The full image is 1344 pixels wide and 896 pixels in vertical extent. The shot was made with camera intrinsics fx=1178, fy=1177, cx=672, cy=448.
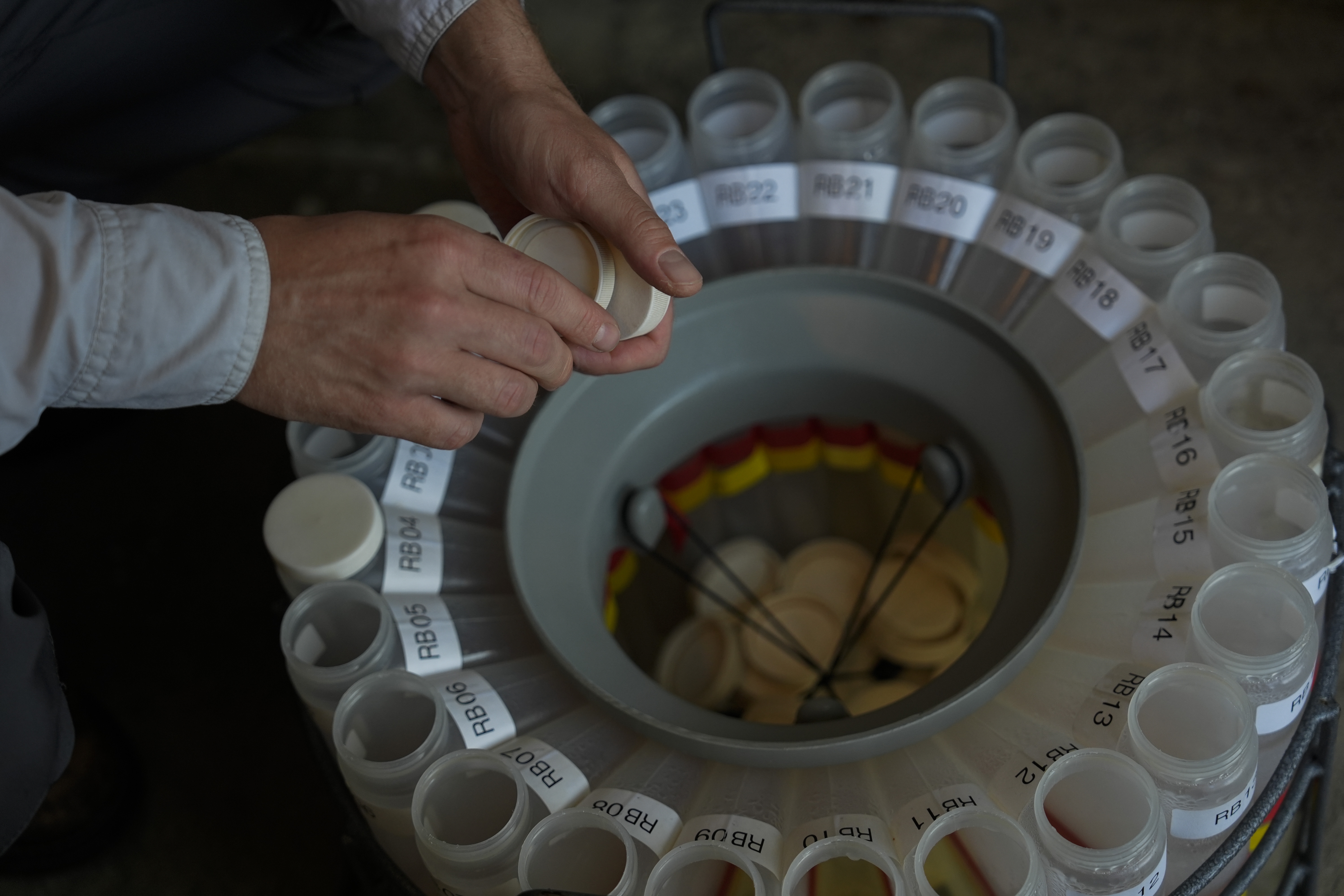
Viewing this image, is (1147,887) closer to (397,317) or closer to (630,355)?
(630,355)

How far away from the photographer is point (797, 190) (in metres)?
1.40

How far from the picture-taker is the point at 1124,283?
1.26 metres

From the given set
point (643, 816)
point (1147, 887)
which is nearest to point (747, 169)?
point (643, 816)

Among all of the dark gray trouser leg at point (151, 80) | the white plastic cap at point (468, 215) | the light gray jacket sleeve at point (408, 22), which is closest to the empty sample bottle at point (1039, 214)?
the white plastic cap at point (468, 215)

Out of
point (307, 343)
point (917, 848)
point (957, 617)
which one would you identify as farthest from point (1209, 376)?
point (307, 343)

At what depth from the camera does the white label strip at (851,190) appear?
1.38 m

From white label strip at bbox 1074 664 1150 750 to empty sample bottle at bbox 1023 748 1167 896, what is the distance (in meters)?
0.03

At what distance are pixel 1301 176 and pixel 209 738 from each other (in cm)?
206

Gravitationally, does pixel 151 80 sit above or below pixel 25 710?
above

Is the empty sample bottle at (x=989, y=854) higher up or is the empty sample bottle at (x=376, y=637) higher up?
the empty sample bottle at (x=989, y=854)

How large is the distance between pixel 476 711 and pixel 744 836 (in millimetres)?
286

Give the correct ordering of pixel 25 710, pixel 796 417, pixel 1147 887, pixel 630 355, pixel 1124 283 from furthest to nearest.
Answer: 1. pixel 796 417
2. pixel 1124 283
3. pixel 630 355
4. pixel 25 710
5. pixel 1147 887

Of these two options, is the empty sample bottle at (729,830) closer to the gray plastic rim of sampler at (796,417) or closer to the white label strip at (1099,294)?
the gray plastic rim of sampler at (796,417)

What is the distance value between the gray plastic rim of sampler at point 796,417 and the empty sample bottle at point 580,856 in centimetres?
12
